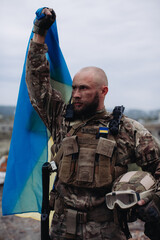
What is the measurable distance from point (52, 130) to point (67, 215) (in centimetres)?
94

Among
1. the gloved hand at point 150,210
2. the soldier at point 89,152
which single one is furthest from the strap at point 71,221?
the gloved hand at point 150,210

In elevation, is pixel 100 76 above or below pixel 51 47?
below

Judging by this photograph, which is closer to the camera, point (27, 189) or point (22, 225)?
point (27, 189)

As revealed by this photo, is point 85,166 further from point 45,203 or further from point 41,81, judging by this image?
point 41,81

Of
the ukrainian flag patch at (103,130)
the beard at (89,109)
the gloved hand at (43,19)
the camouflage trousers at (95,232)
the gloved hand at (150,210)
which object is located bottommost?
the camouflage trousers at (95,232)

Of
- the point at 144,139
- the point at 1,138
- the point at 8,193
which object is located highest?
the point at 144,139

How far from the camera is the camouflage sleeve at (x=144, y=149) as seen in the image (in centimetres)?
247

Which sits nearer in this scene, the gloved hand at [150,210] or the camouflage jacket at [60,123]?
the gloved hand at [150,210]

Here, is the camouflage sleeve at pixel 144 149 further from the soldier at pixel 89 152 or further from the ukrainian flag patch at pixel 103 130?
the ukrainian flag patch at pixel 103 130

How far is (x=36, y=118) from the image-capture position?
3.38m

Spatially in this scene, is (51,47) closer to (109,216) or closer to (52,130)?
(52,130)

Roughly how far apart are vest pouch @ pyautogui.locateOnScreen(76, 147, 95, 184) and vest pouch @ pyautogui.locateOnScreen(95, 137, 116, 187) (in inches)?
2.3

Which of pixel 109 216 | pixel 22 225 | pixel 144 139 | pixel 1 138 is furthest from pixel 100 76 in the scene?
pixel 1 138

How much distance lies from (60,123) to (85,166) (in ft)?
2.05
